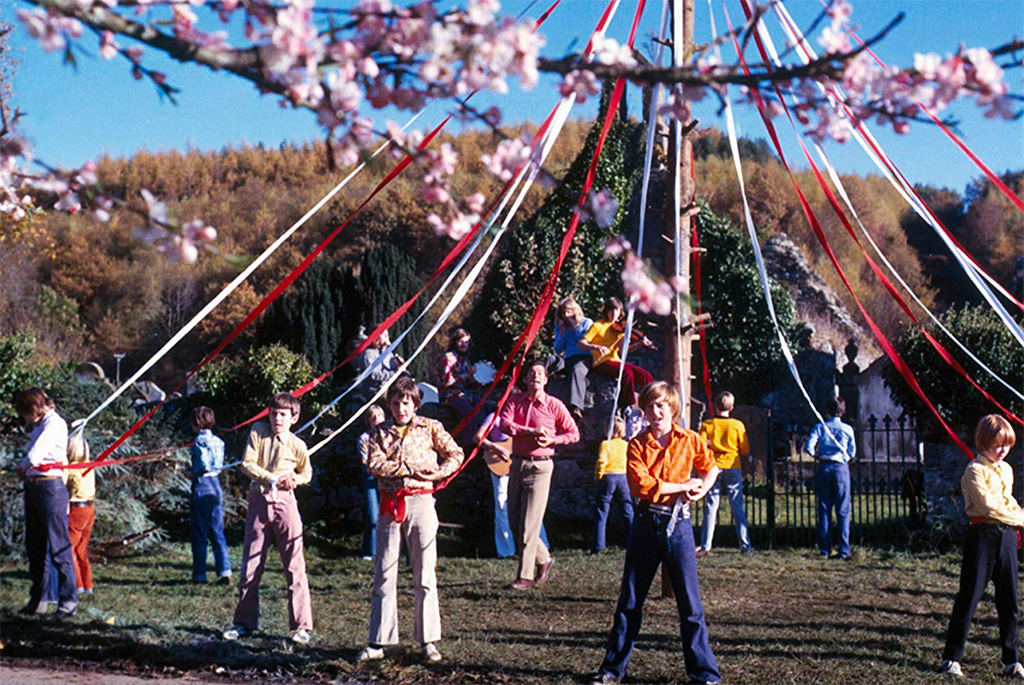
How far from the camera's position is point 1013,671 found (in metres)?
5.07

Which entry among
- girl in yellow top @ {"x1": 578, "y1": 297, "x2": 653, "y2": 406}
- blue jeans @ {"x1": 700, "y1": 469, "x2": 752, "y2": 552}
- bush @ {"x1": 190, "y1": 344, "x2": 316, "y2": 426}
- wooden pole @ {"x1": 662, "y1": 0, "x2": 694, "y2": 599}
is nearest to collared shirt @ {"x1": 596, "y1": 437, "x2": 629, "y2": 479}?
girl in yellow top @ {"x1": 578, "y1": 297, "x2": 653, "y2": 406}

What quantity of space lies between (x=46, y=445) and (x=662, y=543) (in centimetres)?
393

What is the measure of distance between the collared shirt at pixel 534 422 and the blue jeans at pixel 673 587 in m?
2.49

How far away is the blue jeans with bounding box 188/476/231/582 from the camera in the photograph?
26.5ft

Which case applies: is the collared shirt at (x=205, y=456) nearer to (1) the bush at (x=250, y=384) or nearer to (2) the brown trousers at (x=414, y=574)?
(2) the brown trousers at (x=414, y=574)

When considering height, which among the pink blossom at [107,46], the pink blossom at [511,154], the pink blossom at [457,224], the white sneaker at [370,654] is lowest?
the white sneaker at [370,654]

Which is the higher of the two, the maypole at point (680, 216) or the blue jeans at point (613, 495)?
the maypole at point (680, 216)

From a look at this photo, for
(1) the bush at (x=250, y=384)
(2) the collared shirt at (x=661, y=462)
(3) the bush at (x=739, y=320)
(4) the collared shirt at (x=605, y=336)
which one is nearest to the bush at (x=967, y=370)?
(4) the collared shirt at (x=605, y=336)

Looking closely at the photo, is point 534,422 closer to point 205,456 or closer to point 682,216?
point 682,216

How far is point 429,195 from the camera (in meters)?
2.38

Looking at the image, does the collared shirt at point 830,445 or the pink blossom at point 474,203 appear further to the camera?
the collared shirt at point 830,445

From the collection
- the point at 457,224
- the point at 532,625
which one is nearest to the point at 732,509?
the point at 532,625

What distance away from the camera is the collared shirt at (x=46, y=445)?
645cm

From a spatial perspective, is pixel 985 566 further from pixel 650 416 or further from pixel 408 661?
pixel 408 661
